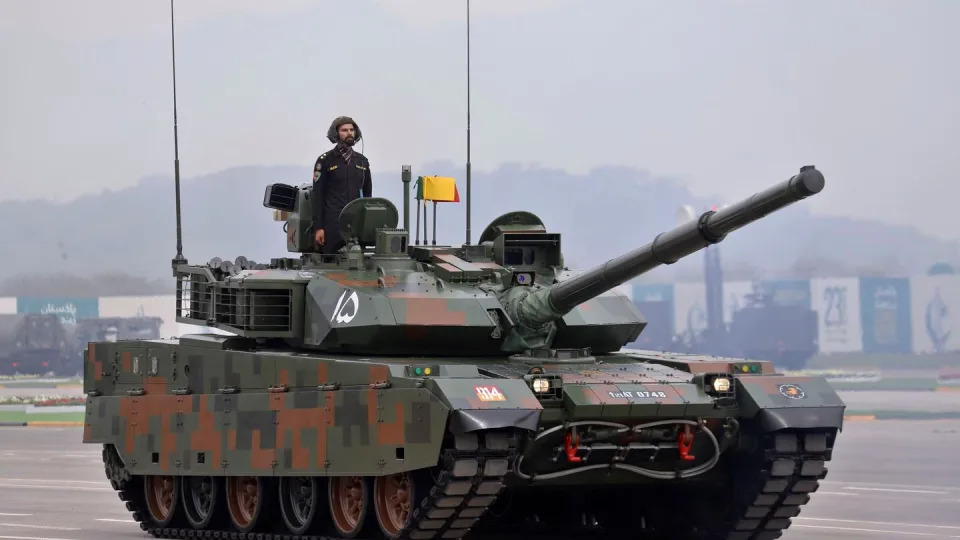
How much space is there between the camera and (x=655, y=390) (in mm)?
20516

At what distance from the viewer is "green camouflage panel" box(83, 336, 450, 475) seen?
1997 centimetres

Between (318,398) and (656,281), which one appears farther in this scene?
(656,281)

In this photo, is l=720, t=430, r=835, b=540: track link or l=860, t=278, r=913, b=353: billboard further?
l=860, t=278, r=913, b=353: billboard

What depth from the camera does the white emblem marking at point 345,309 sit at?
859 inches

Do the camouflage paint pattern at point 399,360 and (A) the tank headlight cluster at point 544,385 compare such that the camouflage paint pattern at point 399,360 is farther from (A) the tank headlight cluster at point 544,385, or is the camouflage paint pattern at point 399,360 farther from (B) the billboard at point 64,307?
(B) the billboard at point 64,307

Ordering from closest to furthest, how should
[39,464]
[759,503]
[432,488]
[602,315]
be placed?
1. [432,488]
2. [759,503]
3. [602,315]
4. [39,464]

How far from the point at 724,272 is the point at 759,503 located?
39943mm

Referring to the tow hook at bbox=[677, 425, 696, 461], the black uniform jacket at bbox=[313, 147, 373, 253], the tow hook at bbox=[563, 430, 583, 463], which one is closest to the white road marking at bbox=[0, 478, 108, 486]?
the black uniform jacket at bbox=[313, 147, 373, 253]

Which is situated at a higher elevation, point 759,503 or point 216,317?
point 216,317

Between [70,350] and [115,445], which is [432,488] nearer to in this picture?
[115,445]

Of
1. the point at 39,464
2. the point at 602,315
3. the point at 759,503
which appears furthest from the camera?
the point at 39,464

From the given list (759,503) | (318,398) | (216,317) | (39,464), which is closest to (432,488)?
(318,398)

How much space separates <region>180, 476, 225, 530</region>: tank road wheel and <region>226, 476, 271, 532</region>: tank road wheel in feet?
0.69

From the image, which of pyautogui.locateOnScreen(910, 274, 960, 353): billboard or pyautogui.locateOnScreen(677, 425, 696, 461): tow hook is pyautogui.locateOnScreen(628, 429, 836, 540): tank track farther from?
pyautogui.locateOnScreen(910, 274, 960, 353): billboard
